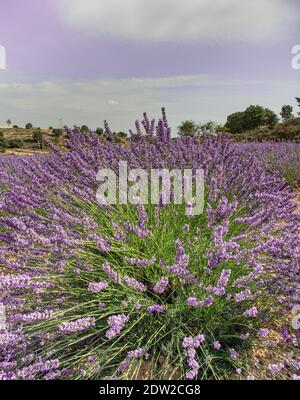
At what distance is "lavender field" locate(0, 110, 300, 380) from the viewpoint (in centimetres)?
144

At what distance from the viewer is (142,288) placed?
4.64 feet

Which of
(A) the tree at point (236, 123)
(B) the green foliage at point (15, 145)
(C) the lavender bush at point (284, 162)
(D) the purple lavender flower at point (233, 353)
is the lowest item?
(D) the purple lavender flower at point (233, 353)

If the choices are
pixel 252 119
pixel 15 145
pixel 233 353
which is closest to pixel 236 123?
pixel 252 119

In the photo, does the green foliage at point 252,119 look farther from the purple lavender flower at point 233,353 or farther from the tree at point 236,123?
the purple lavender flower at point 233,353

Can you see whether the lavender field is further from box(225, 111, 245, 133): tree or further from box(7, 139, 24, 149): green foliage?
box(225, 111, 245, 133): tree

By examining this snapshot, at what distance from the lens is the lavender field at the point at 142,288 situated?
144 cm

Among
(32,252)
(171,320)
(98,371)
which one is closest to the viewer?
(98,371)

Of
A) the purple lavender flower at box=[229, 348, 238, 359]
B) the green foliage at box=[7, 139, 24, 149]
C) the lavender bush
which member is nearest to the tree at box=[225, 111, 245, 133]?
the green foliage at box=[7, 139, 24, 149]

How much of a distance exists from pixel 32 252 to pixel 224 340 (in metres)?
1.10

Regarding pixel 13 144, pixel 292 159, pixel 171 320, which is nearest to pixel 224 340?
pixel 171 320

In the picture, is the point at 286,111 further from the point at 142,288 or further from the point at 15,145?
the point at 142,288

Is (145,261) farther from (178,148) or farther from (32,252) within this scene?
(178,148)

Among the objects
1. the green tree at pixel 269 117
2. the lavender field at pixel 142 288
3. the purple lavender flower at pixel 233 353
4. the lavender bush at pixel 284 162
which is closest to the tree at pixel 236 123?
the green tree at pixel 269 117
